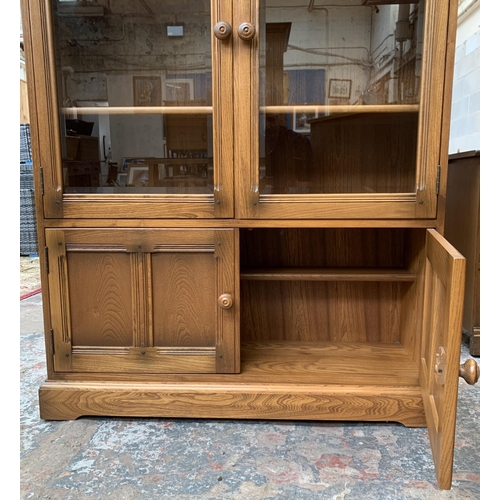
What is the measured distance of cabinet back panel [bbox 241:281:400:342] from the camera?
66.2 inches

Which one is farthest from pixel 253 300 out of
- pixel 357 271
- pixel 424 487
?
pixel 424 487

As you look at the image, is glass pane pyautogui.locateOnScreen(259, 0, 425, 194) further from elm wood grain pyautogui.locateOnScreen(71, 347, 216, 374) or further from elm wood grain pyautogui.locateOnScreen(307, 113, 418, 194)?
elm wood grain pyautogui.locateOnScreen(71, 347, 216, 374)

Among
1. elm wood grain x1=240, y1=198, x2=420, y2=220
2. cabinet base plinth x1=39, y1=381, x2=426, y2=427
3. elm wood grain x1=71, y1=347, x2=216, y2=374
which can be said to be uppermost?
elm wood grain x1=240, y1=198, x2=420, y2=220

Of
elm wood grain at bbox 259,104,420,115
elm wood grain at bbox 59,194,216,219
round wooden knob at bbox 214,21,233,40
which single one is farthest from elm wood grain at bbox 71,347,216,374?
round wooden knob at bbox 214,21,233,40

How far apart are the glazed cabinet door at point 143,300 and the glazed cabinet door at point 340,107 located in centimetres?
22

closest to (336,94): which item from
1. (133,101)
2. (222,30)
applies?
(222,30)

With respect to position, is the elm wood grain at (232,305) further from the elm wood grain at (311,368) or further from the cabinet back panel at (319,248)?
the cabinet back panel at (319,248)

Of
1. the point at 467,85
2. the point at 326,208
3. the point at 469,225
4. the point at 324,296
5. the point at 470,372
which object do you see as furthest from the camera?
the point at 467,85

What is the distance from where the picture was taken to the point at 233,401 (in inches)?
53.0

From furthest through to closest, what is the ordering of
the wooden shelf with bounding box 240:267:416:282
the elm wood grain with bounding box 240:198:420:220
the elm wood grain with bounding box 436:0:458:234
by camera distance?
the wooden shelf with bounding box 240:267:416:282
the elm wood grain with bounding box 240:198:420:220
the elm wood grain with bounding box 436:0:458:234

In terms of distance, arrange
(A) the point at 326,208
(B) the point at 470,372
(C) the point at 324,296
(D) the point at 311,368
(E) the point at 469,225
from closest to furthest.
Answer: (B) the point at 470,372 < (A) the point at 326,208 < (D) the point at 311,368 < (C) the point at 324,296 < (E) the point at 469,225

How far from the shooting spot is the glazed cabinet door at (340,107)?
1229mm

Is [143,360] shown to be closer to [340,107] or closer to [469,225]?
[340,107]

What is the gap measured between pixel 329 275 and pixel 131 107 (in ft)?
2.67
